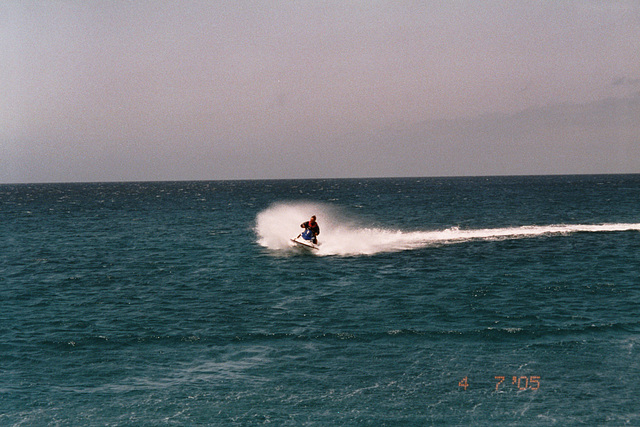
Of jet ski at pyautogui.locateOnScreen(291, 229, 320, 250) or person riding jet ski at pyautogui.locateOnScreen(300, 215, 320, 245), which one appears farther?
jet ski at pyautogui.locateOnScreen(291, 229, 320, 250)

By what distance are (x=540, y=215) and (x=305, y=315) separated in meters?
71.8

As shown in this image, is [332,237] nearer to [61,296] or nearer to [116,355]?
[61,296]

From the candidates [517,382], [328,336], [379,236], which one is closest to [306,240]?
[379,236]

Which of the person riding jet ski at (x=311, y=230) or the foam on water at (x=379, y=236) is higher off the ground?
the person riding jet ski at (x=311, y=230)

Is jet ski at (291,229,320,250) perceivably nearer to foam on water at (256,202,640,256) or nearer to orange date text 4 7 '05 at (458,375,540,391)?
foam on water at (256,202,640,256)

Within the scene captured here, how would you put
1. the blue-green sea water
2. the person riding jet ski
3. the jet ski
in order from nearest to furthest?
the blue-green sea water
the person riding jet ski
the jet ski

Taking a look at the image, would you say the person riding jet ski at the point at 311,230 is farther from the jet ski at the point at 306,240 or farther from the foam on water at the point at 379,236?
the foam on water at the point at 379,236

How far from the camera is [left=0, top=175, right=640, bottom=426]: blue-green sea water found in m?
18.8

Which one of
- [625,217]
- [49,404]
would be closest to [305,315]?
[49,404]

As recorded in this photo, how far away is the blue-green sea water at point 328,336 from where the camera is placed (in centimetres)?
1875

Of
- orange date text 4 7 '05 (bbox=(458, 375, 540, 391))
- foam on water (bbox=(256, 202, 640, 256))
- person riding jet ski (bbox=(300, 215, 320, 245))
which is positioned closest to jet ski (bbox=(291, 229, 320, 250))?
person riding jet ski (bbox=(300, 215, 320, 245))

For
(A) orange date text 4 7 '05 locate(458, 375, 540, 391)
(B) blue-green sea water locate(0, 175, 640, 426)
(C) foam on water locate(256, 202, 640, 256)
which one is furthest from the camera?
(C) foam on water locate(256, 202, 640, 256)

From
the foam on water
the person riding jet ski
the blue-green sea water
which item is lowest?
the blue-green sea water

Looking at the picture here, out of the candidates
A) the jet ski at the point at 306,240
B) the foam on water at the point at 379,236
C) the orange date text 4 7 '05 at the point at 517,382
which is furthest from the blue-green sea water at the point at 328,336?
the jet ski at the point at 306,240
